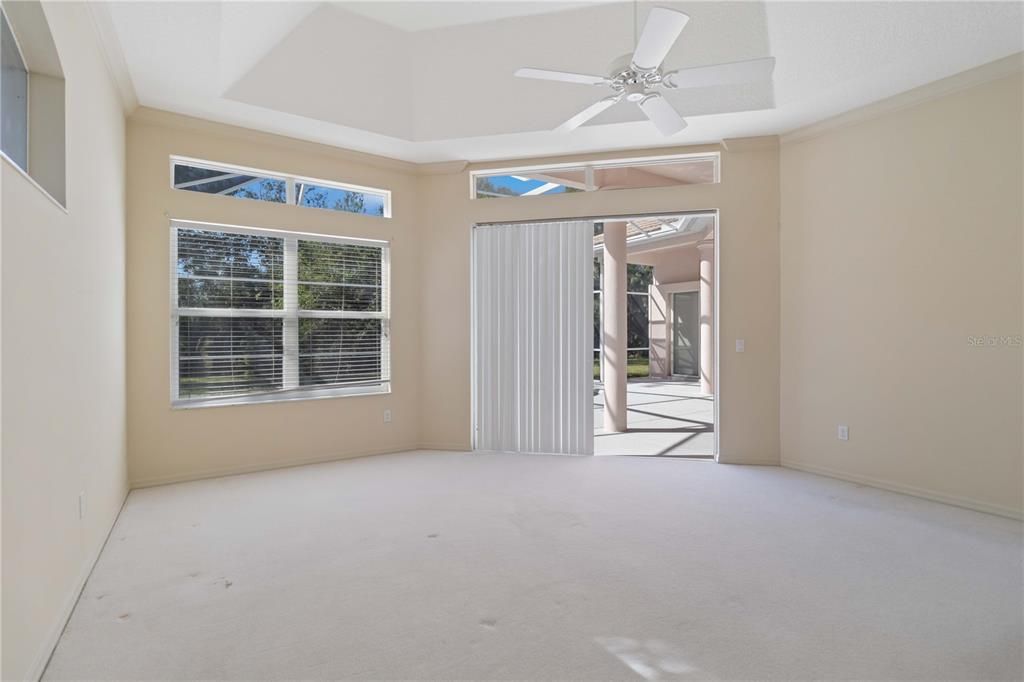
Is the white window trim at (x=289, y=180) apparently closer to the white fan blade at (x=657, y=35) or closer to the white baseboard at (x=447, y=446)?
the white baseboard at (x=447, y=446)

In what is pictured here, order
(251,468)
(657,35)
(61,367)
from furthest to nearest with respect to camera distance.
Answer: (251,468) < (657,35) < (61,367)

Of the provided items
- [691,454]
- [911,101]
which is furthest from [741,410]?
[911,101]

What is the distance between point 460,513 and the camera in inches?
144

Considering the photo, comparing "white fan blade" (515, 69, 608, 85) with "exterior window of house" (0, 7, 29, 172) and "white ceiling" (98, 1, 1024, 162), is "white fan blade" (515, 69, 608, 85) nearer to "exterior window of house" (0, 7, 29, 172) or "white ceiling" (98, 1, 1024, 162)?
"white ceiling" (98, 1, 1024, 162)

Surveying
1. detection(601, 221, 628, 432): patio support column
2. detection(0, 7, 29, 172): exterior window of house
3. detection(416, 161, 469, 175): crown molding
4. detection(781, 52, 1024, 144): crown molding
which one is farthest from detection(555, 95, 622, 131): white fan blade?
detection(601, 221, 628, 432): patio support column

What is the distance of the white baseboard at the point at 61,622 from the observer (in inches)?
75.4

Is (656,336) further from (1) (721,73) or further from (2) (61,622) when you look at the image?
(2) (61,622)

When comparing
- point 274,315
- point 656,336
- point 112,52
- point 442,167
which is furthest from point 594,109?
point 656,336

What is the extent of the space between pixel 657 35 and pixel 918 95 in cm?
272

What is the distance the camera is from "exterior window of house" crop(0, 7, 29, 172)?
2.06m

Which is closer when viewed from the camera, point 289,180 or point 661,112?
point 661,112

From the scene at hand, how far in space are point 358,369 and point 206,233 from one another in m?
1.77

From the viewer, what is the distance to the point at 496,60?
4469 millimetres

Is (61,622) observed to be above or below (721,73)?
below
